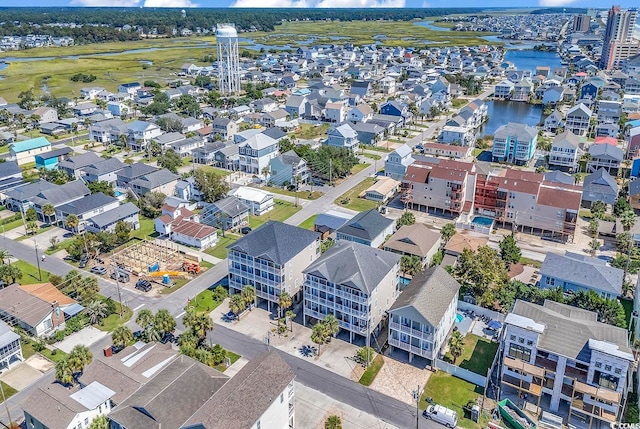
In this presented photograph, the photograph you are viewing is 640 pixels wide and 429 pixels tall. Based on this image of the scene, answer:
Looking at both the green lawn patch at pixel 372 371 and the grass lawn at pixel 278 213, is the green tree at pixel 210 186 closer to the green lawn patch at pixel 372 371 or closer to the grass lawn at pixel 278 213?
the grass lawn at pixel 278 213

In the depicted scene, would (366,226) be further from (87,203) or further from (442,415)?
(87,203)

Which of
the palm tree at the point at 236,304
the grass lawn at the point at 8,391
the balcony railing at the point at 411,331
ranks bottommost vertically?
the grass lawn at the point at 8,391

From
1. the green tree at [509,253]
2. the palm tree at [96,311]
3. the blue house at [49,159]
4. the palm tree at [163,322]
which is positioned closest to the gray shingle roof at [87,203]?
the palm tree at [96,311]

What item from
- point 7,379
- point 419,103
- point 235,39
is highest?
point 235,39

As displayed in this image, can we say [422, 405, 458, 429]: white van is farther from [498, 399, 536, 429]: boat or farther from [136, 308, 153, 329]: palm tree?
[136, 308, 153, 329]: palm tree

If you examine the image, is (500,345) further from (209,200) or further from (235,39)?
(235,39)

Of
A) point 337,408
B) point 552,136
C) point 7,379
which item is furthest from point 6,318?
point 552,136
